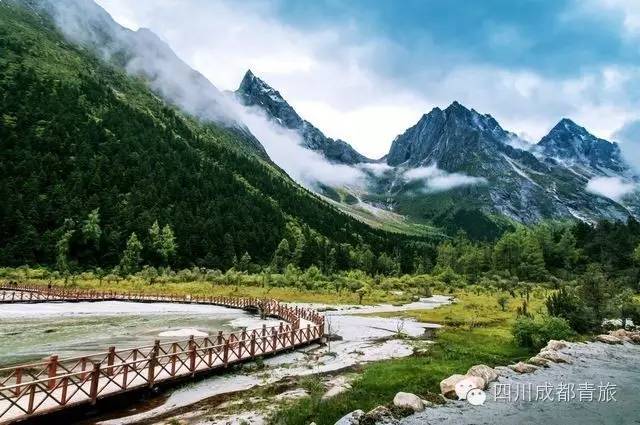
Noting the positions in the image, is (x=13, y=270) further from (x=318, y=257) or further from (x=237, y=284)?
(x=318, y=257)

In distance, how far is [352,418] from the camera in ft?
66.7

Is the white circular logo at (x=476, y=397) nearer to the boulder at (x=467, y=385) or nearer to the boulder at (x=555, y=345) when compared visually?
the boulder at (x=467, y=385)

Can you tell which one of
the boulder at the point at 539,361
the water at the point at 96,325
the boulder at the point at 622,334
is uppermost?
the boulder at the point at 622,334

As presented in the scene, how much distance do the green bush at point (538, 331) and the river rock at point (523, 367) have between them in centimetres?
982

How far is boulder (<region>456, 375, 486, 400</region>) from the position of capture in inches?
979

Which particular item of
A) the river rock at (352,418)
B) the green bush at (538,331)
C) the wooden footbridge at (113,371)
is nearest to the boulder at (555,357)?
the green bush at (538,331)

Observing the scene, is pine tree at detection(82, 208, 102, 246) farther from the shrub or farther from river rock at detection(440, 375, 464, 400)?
river rock at detection(440, 375, 464, 400)

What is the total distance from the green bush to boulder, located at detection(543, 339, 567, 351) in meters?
1.73

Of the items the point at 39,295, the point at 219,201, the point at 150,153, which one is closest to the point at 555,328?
the point at 39,295

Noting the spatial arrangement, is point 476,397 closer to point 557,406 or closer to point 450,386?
point 450,386

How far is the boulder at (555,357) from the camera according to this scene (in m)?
33.4

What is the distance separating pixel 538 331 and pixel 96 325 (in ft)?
147

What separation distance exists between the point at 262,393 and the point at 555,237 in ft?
522

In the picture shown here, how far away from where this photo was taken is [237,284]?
119000 mm
